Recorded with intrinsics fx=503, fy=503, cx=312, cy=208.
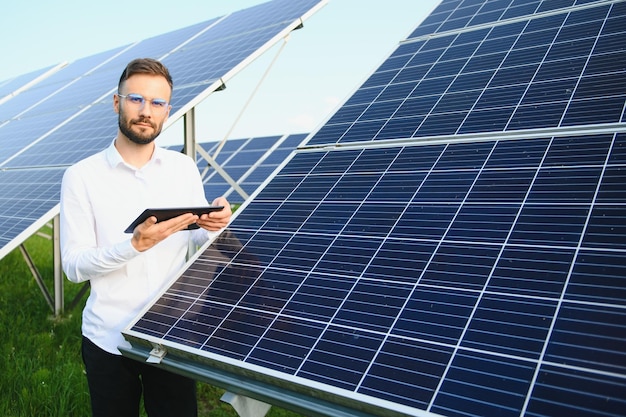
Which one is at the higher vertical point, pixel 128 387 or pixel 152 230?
pixel 152 230

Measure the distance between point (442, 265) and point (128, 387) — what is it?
2307 mm

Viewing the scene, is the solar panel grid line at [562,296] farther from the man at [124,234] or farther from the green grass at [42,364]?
the green grass at [42,364]

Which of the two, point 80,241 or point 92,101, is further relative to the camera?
point 92,101

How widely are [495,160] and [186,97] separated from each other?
5345 millimetres

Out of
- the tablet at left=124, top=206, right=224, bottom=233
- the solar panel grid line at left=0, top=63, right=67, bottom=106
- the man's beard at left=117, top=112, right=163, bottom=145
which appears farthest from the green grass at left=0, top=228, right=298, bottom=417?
the solar panel grid line at left=0, top=63, right=67, bottom=106

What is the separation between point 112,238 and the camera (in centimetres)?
333

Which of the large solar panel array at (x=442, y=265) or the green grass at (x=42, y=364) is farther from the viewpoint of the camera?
the green grass at (x=42, y=364)

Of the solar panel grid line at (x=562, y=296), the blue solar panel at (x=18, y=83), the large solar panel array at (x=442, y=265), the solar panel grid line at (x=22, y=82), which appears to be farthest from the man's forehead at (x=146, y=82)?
the blue solar panel at (x=18, y=83)

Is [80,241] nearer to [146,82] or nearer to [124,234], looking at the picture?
[124,234]

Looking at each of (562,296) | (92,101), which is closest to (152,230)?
(562,296)

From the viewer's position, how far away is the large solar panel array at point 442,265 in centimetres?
221

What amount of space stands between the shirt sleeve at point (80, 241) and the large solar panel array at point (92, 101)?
384 centimetres

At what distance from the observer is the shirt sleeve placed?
301cm

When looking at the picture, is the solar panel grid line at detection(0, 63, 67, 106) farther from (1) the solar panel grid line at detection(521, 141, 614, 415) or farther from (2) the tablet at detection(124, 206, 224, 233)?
(1) the solar panel grid line at detection(521, 141, 614, 415)
